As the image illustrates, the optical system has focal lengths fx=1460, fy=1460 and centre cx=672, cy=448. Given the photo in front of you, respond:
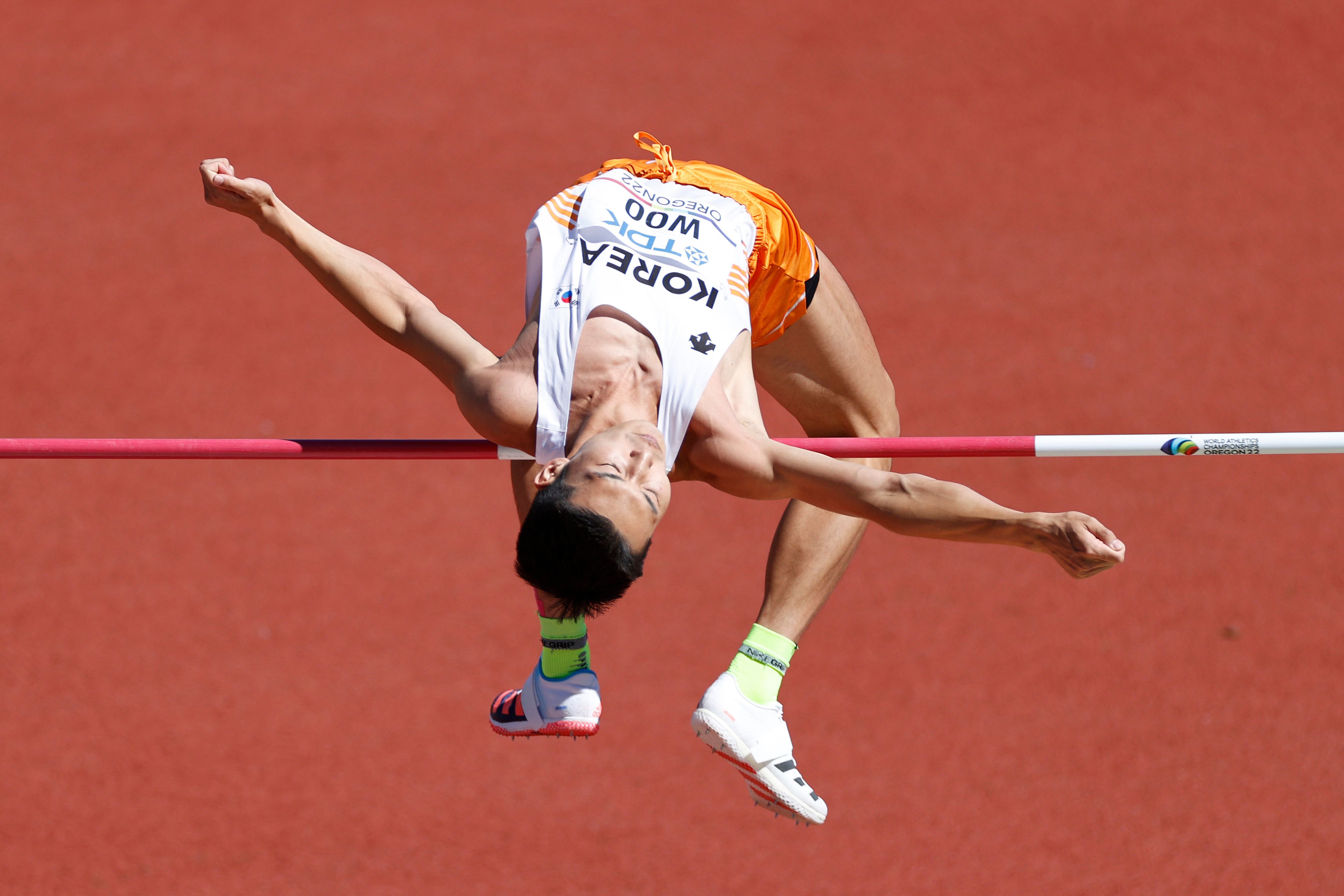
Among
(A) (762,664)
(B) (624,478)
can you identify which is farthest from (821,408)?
(B) (624,478)

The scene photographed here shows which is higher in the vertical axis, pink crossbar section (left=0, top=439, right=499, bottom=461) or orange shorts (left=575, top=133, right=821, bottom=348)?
orange shorts (left=575, top=133, right=821, bottom=348)

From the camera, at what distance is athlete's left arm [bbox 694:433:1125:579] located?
11.4ft

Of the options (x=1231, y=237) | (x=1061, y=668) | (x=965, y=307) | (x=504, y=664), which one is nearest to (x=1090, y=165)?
(x=1231, y=237)

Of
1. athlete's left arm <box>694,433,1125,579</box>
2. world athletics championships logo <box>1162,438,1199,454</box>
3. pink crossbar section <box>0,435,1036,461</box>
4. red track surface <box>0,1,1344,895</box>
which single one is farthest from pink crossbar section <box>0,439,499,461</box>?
red track surface <box>0,1,1344,895</box>

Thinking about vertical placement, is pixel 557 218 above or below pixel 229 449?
above

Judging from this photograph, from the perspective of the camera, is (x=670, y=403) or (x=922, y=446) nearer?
(x=670, y=403)

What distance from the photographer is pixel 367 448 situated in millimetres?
4285

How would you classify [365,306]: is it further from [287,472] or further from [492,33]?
[492,33]

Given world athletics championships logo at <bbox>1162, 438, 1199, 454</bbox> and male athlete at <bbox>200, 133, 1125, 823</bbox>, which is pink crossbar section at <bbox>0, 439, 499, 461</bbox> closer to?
male athlete at <bbox>200, 133, 1125, 823</bbox>

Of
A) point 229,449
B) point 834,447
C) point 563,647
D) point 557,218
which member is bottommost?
point 563,647

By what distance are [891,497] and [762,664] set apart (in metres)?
1.04

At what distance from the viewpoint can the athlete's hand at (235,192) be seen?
4098mm

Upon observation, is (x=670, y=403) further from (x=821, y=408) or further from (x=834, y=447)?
(x=821, y=408)

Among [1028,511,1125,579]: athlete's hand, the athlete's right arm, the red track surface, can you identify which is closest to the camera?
[1028,511,1125,579]: athlete's hand
